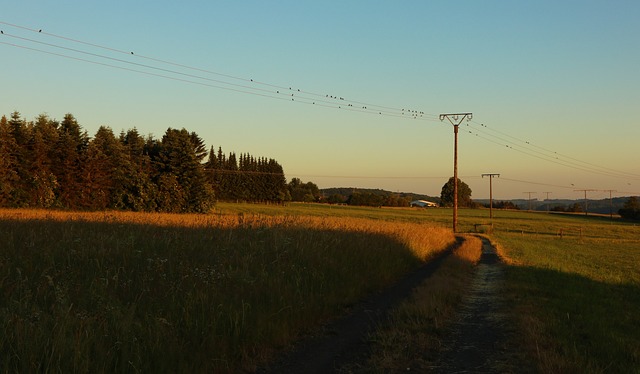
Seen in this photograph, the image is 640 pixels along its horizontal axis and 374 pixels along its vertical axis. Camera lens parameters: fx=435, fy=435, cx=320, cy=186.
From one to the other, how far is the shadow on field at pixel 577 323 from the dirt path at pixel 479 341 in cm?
36

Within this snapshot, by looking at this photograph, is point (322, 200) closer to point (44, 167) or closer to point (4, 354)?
point (44, 167)

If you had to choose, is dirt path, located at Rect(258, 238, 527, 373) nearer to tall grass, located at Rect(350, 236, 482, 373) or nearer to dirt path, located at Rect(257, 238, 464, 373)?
dirt path, located at Rect(257, 238, 464, 373)

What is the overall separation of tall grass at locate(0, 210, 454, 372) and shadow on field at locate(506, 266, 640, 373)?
381cm

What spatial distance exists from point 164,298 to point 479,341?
17.6 ft

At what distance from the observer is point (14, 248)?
9789mm

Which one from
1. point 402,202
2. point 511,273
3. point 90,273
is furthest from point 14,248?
point 402,202

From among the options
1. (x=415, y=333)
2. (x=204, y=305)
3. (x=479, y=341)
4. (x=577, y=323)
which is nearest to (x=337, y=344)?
(x=415, y=333)

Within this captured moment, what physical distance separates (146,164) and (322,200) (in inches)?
4956

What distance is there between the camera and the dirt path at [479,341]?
6160mm

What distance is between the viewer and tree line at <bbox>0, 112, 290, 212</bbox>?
45344 millimetres

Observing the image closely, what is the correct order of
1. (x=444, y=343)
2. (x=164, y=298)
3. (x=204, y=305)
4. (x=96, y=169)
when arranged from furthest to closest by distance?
(x=96, y=169), (x=444, y=343), (x=164, y=298), (x=204, y=305)

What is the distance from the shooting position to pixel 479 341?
7.44 metres

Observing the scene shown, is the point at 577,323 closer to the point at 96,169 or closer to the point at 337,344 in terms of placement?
the point at 337,344

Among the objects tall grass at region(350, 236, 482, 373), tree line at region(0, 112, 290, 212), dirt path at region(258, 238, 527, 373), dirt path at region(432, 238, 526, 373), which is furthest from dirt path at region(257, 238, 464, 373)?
tree line at region(0, 112, 290, 212)
